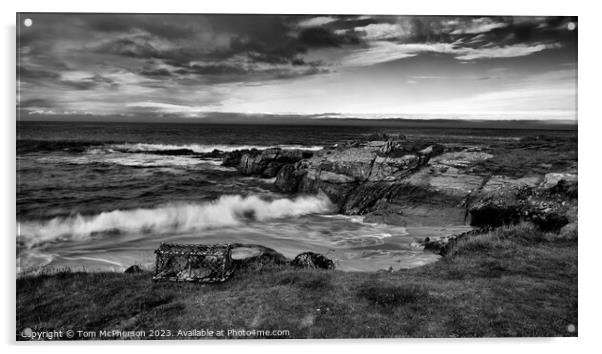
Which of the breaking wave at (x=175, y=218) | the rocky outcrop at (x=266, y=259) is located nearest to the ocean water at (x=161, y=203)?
the breaking wave at (x=175, y=218)

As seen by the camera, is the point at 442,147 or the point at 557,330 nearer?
the point at 557,330

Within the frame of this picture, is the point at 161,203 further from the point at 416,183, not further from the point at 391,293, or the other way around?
the point at 416,183

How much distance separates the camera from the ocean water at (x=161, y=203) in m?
8.17

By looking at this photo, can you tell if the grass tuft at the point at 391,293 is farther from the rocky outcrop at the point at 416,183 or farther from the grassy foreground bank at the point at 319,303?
the rocky outcrop at the point at 416,183

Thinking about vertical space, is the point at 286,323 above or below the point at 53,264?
below

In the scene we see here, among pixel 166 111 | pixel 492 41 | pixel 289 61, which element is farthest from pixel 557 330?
pixel 166 111

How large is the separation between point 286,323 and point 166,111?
5502 millimetres

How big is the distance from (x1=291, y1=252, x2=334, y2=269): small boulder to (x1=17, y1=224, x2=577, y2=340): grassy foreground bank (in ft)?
0.79

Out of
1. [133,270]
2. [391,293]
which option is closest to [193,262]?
[133,270]

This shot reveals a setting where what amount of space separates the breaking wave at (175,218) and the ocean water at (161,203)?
2 cm

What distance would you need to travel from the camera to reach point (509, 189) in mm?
9062

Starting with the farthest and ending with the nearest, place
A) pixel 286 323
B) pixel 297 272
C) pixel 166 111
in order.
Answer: pixel 166 111 < pixel 297 272 < pixel 286 323

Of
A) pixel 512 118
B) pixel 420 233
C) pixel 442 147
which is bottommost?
pixel 420 233
